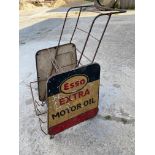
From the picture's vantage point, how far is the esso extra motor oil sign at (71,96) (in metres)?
2.22

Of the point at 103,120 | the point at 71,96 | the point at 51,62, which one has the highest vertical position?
the point at 51,62

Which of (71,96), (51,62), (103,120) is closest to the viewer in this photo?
(71,96)

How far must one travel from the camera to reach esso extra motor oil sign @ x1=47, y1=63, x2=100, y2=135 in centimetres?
222

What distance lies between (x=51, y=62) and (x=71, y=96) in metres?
0.76

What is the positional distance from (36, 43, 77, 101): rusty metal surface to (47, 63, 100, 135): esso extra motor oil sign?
1.97 ft

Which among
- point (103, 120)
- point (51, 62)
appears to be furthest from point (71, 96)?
point (51, 62)

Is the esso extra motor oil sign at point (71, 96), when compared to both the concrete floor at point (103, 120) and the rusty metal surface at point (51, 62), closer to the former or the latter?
the concrete floor at point (103, 120)

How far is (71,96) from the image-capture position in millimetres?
2357

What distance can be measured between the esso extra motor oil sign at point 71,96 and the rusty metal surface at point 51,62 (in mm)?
601

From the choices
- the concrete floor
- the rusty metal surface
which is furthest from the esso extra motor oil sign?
the rusty metal surface

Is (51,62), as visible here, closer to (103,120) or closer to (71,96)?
(71,96)
